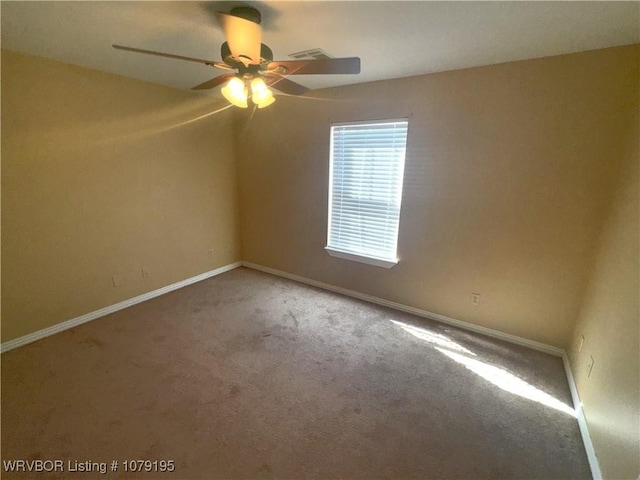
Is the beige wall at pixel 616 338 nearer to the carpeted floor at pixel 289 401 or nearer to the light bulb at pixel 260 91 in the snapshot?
the carpeted floor at pixel 289 401

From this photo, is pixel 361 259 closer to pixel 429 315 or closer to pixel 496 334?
pixel 429 315

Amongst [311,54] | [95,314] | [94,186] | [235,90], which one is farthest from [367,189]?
[95,314]

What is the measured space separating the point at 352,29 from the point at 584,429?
2841mm

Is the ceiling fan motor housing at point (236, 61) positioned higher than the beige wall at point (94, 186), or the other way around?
the ceiling fan motor housing at point (236, 61)

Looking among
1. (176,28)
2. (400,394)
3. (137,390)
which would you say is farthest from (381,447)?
(176,28)

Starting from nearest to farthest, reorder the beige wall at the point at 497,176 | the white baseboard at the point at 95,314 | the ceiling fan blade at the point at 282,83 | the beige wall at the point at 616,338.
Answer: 1. the beige wall at the point at 616,338
2. the ceiling fan blade at the point at 282,83
3. the beige wall at the point at 497,176
4. the white baseboard at the point at 95,314

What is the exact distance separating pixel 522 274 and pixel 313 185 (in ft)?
7.58

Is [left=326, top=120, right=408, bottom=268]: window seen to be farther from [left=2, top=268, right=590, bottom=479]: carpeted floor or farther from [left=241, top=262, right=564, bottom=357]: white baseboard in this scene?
[left=2, top=268, right=590, bottom=479]: carpeted floor

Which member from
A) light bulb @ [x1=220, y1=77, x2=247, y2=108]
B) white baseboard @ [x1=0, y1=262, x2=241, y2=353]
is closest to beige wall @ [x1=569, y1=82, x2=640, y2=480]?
light bulb @ [x1=220, y1=77, x2=247, y2=108]

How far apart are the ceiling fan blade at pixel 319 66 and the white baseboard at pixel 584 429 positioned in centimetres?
246

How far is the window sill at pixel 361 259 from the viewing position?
10.2 ft

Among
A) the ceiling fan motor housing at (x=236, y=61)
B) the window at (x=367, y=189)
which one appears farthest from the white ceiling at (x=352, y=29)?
the window at (x=367, y=189)

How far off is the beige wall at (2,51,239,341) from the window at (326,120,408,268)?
175 centimetres

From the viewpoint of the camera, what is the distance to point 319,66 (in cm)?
161
